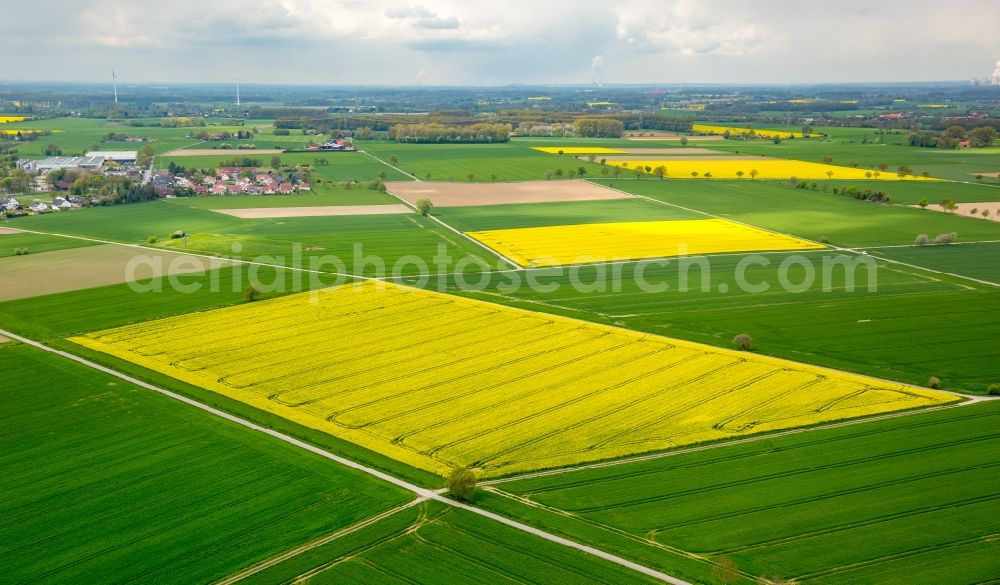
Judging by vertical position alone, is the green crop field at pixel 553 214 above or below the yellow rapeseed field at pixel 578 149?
below

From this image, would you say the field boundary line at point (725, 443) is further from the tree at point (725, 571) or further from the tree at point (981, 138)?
the tree at point (981, 138)

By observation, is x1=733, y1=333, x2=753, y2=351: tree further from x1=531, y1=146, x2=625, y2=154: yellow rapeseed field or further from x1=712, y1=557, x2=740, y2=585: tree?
x1=531, y1=146, x2=625, y2=154: yellow rapeseed field

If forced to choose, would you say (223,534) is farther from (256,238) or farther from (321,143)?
(321,143)

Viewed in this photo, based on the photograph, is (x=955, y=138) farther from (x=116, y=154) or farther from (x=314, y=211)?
(x=116, y=154)

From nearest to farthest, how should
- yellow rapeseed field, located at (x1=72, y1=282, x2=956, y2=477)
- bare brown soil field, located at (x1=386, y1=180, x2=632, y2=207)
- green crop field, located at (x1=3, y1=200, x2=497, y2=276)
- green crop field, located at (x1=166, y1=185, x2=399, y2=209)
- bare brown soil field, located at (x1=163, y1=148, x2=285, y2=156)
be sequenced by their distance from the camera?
yellow rapeseed field, located at (x1=72, y1=282, x2=956, y2=477) < green crop field, located at (x1=3, y1=200, x2=497, y2=276) < green crop field, located at (x1=166, y1=185, x2=399, y2=209) < bare brown soil field, located at (x1=386, y1=180, x2=632, y2=207) < bare brown soil field, located at (x1=163, y1=148, x2=285, y2=156)

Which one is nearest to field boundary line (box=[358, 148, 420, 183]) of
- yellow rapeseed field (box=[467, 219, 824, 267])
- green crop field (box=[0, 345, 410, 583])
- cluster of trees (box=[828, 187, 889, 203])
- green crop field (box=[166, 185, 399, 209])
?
green crop field (box=[166, 185, 399, 209])

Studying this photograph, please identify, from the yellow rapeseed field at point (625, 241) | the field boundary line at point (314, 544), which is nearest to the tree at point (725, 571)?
the field boundary line at point (314, 544)
